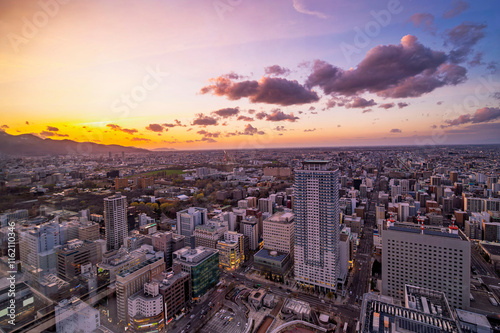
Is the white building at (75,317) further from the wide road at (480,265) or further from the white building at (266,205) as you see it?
the wide road at (480,265)

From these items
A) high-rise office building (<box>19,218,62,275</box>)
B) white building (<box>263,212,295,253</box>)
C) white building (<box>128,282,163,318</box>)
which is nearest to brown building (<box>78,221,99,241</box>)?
high-rise office building (<box>19,218,62,275</box>)

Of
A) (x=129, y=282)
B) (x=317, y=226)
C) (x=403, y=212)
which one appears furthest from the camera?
(x=403, y=212)

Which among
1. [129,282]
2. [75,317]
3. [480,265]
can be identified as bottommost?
[480,265]

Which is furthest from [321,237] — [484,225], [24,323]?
[484,225]

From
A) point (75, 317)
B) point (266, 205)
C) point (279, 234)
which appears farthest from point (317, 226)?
point (266, 205)

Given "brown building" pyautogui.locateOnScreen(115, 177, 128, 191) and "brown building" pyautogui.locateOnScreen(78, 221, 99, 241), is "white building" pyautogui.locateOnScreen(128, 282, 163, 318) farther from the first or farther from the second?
"brown building" pyautogui.locateOnScreen(115, 177, 128, 191)

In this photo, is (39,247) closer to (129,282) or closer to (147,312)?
(129,282)
